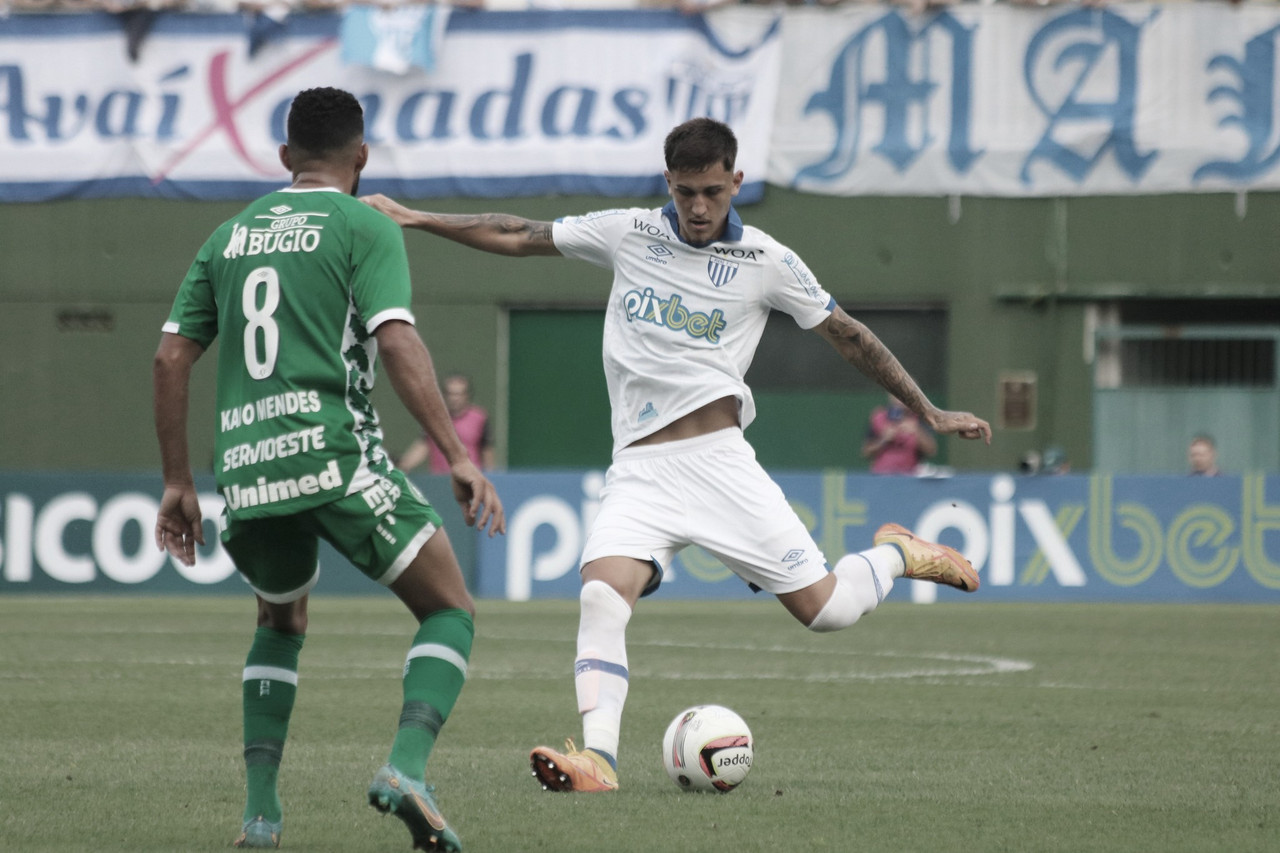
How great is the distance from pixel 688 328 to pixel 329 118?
2001mm

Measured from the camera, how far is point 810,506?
16.9 meters

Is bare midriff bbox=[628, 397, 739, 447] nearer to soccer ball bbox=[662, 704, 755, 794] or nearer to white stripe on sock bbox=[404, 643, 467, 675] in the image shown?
soccer ball bbox=[662, 704, 755, 794]

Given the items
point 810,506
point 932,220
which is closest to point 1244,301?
point 932,220

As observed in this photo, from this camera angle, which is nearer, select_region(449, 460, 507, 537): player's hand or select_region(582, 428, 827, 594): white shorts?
select_region(449, 460, 507, 537): player's hand

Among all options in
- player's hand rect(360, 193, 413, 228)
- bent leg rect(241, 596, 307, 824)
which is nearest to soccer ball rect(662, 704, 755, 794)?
bent leg rect(241, 596, 307, 824)

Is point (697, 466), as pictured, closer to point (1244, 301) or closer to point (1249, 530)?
point (1249, 530)

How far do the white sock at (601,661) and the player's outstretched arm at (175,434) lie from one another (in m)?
1.65

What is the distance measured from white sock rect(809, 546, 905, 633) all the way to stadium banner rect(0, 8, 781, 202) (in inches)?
588

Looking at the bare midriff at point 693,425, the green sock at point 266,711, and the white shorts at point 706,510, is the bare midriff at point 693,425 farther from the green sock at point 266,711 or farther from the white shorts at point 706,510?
the green sock at point 266,711

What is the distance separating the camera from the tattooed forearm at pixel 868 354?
272 inches

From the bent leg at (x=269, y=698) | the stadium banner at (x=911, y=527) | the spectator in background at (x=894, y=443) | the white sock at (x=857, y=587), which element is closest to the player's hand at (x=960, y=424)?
the white sock at (x=857, y=587)

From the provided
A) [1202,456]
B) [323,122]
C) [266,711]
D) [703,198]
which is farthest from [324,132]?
[1202,456]

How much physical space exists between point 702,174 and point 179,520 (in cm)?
232

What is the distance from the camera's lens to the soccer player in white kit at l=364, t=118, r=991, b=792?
6469mm
